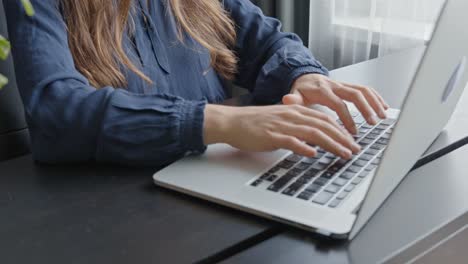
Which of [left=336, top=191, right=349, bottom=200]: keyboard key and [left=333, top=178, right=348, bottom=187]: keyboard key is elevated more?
[left=336, top=191, right=349, bottom=200]: keyboard key

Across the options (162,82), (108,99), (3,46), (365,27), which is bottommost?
(365,27)

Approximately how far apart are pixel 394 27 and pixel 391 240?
1.38 metres

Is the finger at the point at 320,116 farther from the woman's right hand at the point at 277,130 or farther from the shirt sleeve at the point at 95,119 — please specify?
the shirt sleeve at the point at 95,119

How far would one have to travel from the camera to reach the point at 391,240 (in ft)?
1.70

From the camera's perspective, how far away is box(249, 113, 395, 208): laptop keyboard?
575 millimetres

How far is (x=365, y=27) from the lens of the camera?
1.90 meters

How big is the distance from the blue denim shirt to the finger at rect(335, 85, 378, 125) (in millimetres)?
135

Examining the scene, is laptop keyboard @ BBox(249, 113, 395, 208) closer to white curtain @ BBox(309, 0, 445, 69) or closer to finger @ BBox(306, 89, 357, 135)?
finger @ BBox(306, 89, 357, 135)

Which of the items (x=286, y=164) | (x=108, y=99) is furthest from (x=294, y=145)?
(x=108, y=99)

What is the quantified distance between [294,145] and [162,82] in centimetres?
44

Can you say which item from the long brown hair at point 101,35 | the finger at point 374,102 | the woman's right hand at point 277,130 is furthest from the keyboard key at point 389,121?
the long brown hair at point 101,35

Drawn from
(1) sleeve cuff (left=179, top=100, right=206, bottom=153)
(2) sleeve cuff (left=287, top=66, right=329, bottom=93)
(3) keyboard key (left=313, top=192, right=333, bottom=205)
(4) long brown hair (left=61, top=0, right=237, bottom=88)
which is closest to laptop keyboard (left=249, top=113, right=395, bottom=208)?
(3) keyboard key (left=313, top=192, right=333, bottom=205)

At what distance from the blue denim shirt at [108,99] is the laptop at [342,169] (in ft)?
0.16

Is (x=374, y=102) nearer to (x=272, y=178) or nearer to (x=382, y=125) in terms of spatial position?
(x=382, y=125)
